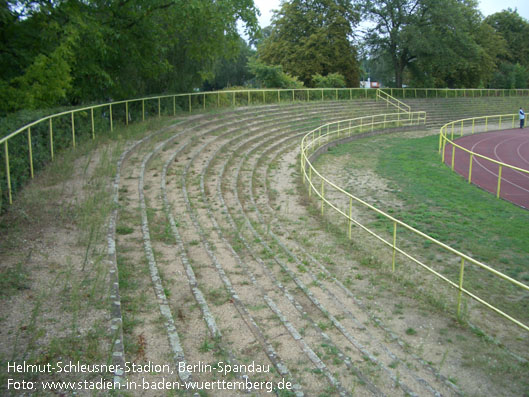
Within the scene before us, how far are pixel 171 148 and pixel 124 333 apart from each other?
12.4 m

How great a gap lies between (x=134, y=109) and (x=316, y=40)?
32.9 metres

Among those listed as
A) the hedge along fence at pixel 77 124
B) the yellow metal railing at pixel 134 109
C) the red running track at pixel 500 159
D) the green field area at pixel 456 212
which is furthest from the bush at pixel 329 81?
the green field area at pixel 456 212

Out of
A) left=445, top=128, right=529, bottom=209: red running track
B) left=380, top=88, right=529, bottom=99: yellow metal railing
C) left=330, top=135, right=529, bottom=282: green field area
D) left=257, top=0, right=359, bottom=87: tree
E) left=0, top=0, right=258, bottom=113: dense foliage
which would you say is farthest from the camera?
left=257, top=0, right=359, bottom=87: tree

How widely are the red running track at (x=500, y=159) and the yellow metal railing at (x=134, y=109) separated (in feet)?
41.7

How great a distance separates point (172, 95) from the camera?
73.6ft

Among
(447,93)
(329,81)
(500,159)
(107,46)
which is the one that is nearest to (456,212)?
(500,159)

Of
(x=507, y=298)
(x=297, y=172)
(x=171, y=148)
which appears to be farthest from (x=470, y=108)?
(x=507, y=298)

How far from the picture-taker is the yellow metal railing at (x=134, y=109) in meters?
11.1

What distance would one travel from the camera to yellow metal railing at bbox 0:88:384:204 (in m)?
11.1

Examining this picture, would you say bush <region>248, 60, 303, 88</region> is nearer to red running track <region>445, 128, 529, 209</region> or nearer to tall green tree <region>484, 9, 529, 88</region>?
red running track <region>445, 128, 529, 209</region>

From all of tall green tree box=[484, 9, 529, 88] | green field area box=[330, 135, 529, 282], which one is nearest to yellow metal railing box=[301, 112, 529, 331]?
green field area box=[330, 135, 529, 282]

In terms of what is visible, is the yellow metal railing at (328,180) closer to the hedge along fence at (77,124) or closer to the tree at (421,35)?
the hedge along fence at (77,124)

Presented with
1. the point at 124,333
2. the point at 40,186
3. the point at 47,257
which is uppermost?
the point at 40,186

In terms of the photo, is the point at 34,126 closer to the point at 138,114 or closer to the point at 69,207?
the point at 69,207
